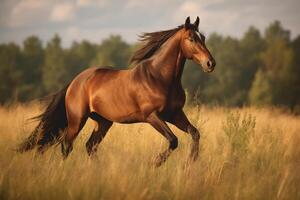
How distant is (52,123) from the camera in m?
8.34

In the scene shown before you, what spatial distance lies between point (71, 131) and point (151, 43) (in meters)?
2.12

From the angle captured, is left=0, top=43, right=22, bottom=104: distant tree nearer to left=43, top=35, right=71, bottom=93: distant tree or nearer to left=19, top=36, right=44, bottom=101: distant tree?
left=19, top=36, right=44, bottom=101: distant tree

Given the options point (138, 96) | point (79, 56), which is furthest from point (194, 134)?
point (79, 56)

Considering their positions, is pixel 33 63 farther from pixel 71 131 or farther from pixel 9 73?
pixel 71 131

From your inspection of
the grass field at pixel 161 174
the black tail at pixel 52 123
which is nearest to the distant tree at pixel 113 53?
the black tail at pixel 52 123

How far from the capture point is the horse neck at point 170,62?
22.6 feet

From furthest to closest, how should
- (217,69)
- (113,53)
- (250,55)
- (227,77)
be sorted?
A: 1. (113,53)
2. (250,55)
3. (217,69)
4. (227,77)

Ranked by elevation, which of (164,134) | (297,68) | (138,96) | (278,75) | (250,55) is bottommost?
(278,75)

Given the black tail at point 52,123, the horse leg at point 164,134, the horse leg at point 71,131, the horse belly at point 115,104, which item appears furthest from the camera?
the black tail at point 52,123

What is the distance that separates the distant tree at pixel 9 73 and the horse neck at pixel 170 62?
105 feet

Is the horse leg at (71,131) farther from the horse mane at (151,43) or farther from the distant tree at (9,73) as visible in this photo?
the distant tree at (9,73)

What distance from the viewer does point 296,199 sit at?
193 inches

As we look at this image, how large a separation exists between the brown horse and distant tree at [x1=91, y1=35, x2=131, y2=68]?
37.9m

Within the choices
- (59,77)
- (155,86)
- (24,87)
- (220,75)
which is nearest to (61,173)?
(155,86)
